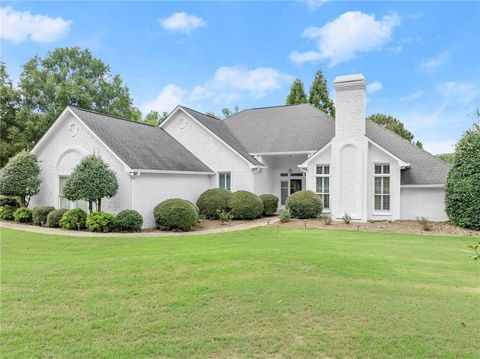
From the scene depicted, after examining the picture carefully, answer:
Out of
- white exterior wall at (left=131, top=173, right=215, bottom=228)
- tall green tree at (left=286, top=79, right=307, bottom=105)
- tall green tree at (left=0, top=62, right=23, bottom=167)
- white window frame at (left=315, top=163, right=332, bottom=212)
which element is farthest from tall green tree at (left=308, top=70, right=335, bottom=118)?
tall green tree at (left=0, top=62, right=23, bottom=167)

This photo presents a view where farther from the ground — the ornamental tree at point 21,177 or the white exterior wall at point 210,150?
the white exterior wall at point 210,150

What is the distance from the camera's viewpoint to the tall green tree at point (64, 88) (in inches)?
1373

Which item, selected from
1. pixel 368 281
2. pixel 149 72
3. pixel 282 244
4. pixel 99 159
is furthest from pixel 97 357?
pixel 149 72

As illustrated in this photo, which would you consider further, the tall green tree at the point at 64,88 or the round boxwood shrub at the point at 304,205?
the tall green tree at the point at 64,88

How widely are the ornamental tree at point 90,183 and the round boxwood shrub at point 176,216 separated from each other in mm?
2364

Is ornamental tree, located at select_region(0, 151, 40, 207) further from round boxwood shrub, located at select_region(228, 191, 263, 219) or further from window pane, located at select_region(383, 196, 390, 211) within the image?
window pane, located at select_region(383, 196, 390, 211)

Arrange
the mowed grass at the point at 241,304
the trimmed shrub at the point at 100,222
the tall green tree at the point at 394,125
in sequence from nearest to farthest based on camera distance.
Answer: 1. the mowed grass at the point at 241,304
2. the trimmed shrub at the point at 100,222
3. the tall green tree at the point at 394,125

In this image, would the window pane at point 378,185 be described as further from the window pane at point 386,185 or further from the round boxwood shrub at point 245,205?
the round boxwood shrub at point 245,205

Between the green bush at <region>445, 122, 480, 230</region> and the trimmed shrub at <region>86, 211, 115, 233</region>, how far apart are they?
16.0m

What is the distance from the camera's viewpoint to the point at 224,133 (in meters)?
24.1

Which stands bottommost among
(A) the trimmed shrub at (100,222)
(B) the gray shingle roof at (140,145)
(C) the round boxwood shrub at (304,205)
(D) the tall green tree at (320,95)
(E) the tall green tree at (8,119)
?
(A) the trimmed shrub at (100,222)

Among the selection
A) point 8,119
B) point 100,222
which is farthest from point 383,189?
point 8,119

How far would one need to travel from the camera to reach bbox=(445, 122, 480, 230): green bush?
15.6 meters

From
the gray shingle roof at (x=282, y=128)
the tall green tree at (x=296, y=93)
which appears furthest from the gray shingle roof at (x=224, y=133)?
the tall green tree at (x=296, y=93)
